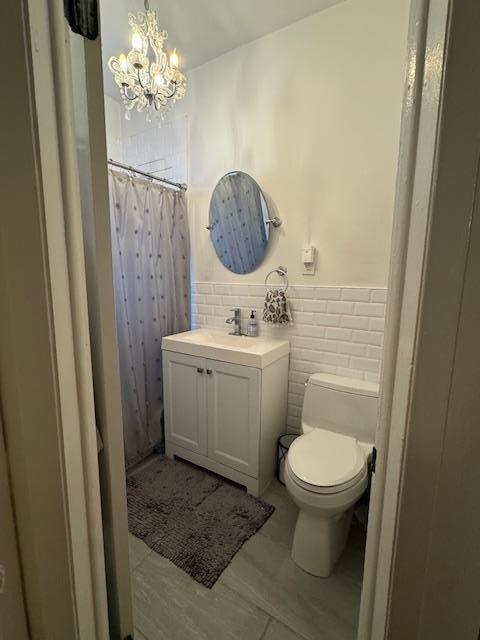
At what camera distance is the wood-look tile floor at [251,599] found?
3.48 feet

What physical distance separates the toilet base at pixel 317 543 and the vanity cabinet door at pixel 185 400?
760mm

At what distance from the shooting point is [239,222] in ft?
6.42

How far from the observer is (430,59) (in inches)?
16.0

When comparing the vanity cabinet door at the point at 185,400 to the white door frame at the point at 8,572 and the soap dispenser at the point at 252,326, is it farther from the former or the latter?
the white door frame at the point at 8,572

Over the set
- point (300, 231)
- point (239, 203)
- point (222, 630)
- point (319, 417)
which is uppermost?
point (239, 203)

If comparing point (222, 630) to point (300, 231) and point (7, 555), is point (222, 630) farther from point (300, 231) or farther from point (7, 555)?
point (300, 231)

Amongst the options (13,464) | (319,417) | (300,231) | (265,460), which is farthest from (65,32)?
(265,460)

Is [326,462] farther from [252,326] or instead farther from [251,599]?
[252,326]

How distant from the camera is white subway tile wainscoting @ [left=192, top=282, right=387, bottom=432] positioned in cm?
162

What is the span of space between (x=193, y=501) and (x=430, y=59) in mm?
1953

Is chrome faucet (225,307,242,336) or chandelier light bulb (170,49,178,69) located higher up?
chandelier light bulb (170,49,178,69)

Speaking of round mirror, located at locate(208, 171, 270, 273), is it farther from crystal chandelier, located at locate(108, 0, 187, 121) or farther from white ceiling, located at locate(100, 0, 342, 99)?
white ceiling, located at locate(100, 0, 342, 99)

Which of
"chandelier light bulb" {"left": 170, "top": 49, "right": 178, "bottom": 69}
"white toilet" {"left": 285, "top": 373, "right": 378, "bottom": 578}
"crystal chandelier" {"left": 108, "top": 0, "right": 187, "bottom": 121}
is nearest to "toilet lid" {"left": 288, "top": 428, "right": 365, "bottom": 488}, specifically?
"white toilet" {"left": 285, "top": 373, "right": 378, "bottom": 578}

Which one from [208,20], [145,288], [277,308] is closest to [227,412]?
[277,308]
